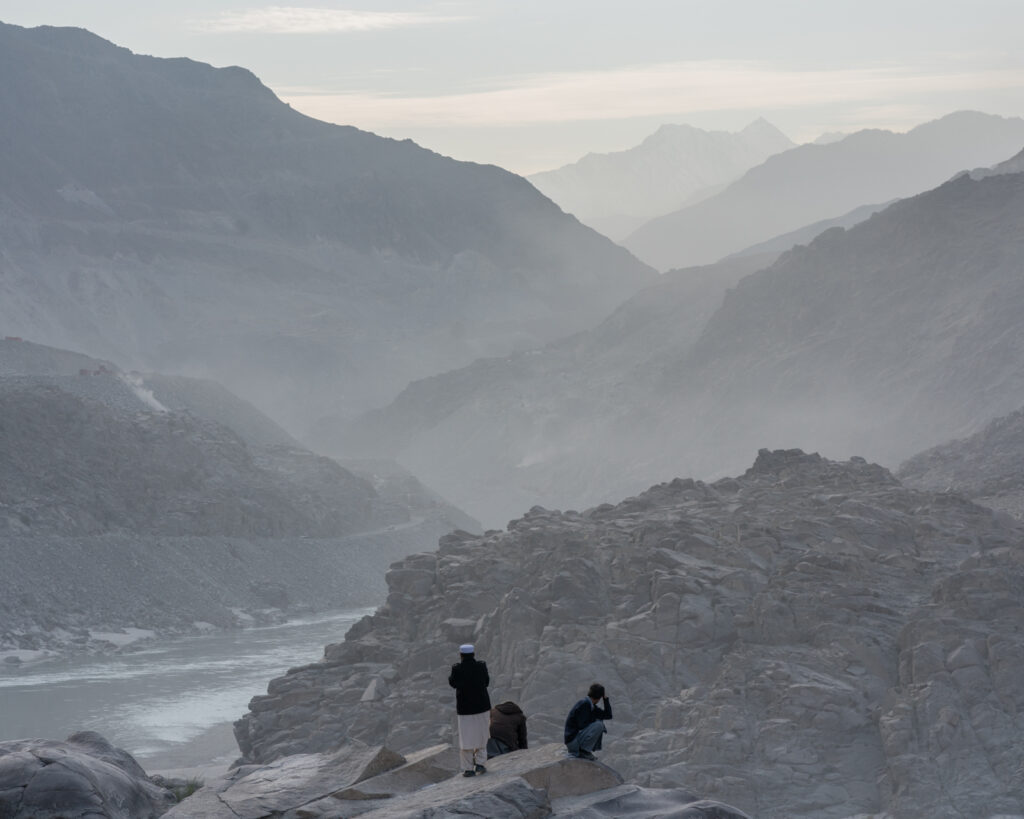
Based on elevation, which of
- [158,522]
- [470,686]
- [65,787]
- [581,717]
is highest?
[158,522]

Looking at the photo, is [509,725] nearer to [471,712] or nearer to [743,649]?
[471,712]

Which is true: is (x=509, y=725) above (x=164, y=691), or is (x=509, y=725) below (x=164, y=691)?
above

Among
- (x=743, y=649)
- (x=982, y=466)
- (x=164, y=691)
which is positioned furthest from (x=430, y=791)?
(x=982, y=466)

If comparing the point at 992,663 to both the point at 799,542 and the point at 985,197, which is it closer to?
the point at 799,542

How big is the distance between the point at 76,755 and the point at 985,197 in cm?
12761

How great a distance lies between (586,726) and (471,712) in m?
1.54

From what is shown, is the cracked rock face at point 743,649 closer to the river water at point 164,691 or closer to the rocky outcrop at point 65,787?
the river water at point 164,691

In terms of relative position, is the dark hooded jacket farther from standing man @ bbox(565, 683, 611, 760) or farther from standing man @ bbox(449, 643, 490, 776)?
standing man @ bbox(565, 683, 611, 760)

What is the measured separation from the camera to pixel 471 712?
1966cm

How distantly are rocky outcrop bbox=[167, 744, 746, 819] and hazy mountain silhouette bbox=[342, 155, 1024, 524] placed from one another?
92.0 meters

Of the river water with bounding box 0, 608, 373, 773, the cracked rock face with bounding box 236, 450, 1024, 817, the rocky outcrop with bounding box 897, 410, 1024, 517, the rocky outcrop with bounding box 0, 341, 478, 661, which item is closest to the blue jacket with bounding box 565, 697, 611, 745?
the cracked rock face with bounding box 236, 450, 1024, 817

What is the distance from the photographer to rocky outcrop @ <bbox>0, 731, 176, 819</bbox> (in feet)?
64.5

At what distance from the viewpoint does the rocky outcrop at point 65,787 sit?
19.7m

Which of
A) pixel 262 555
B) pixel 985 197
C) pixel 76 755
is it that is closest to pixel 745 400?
pixel 985 197
